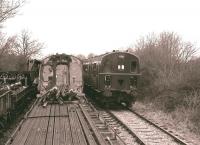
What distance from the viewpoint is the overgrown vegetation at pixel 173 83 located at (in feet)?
57.8

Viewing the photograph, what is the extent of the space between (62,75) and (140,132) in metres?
7.09

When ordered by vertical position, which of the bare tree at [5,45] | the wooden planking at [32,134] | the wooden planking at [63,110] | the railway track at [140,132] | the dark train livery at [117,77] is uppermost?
the bare tree at [5,45]

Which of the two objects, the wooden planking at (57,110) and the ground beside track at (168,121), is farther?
the wooden planking at (57,110)

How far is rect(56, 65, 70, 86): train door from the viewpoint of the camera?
20.2 m

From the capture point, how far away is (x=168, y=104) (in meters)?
19.9

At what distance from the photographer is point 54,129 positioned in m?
11.4

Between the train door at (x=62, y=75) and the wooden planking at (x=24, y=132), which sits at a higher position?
the train door at (x=62, y=75)

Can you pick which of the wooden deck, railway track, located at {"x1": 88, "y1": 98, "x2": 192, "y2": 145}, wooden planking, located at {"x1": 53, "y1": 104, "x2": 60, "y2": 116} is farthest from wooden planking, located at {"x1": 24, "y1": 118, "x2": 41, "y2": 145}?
railway track, located at {"x1": 88, "y1": 98, "x2": 192, "y2": 145}

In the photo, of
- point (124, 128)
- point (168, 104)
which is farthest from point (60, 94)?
point (168, 104)

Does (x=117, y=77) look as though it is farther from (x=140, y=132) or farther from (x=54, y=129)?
(x=54, y=129)

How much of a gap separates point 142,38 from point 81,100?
27.0 meters

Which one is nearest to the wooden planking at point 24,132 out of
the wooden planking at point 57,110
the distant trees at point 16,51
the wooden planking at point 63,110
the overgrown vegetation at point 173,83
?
the wooden planking at point 57,110

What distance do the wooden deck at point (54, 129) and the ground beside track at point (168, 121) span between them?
3.90 m

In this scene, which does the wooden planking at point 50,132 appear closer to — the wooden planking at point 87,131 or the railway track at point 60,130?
the railway track at point 60,130
